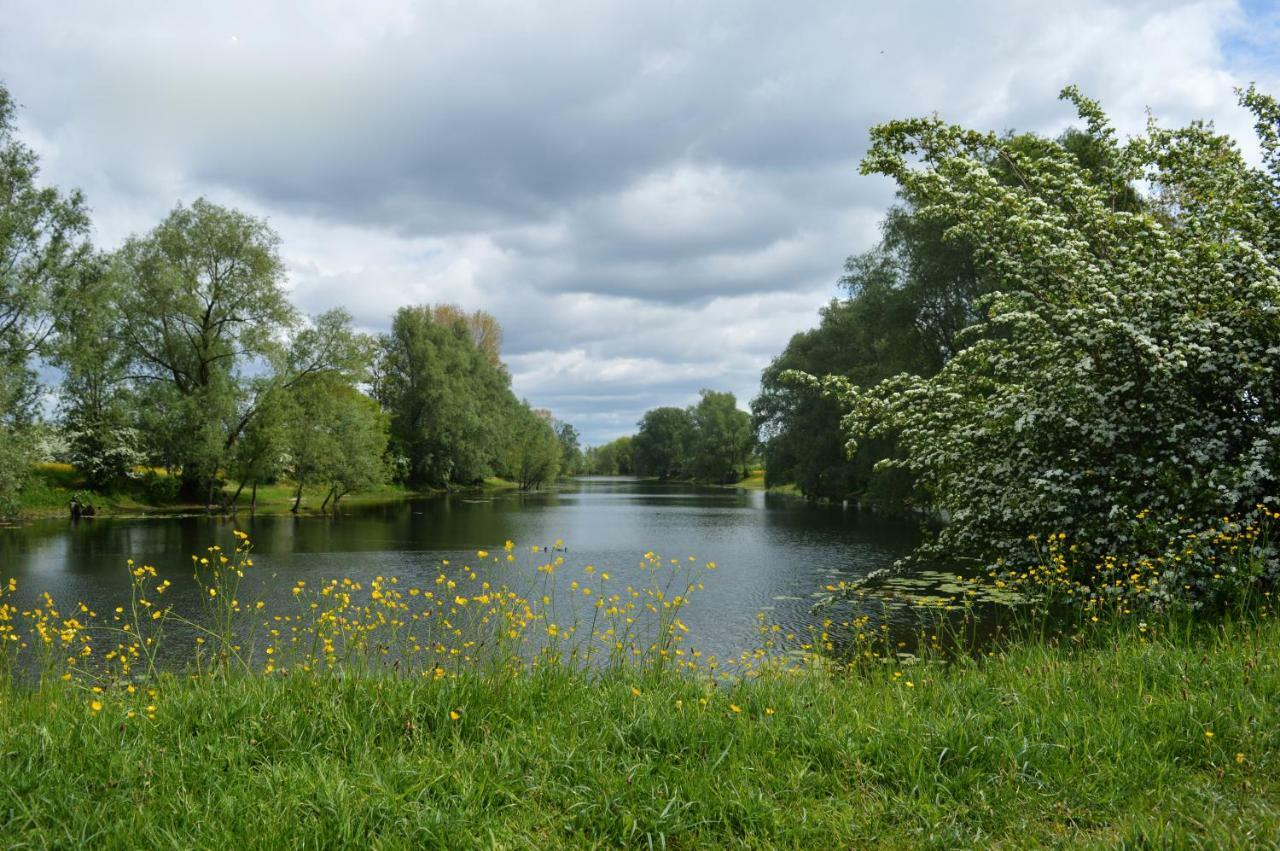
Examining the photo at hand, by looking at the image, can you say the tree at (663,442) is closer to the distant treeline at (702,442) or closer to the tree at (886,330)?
the distant treeline at (702,442)

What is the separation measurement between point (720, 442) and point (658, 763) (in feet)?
352

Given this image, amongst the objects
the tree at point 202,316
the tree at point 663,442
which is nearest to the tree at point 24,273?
the tree at point 202,316

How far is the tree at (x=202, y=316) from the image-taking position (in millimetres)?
38156

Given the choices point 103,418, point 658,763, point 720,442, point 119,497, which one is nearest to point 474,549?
point 658,763

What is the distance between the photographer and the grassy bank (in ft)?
115

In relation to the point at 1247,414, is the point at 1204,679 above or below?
below

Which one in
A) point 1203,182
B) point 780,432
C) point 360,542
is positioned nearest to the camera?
point 1203,182

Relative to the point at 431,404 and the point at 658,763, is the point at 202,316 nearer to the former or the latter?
the point at 431,404

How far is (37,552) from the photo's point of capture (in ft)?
76.0

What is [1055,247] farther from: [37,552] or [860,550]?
[37,552]

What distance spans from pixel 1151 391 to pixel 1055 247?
209 centimetres

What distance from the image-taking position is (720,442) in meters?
111

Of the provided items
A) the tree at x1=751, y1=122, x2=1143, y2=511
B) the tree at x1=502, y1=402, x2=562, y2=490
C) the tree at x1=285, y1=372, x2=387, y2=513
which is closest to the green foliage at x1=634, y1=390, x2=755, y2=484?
the tree at x1=502, y1=402, x2=562, y2=490

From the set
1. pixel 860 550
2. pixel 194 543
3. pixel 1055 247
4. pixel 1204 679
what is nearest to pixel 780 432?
pixel 860 550
